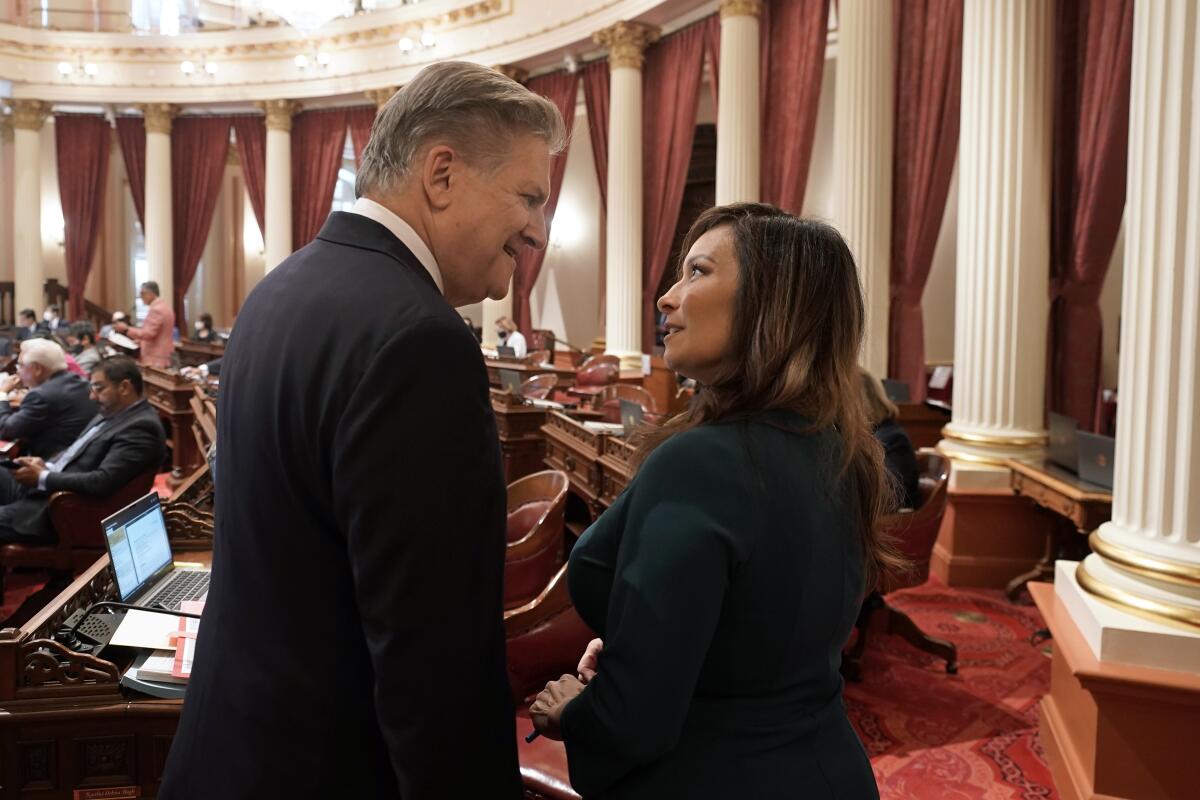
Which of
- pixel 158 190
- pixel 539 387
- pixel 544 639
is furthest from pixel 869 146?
pixel 158 190

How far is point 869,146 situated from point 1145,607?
4573mm

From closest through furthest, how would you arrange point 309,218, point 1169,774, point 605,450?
point 1169,774, point 605,450, point 309,218

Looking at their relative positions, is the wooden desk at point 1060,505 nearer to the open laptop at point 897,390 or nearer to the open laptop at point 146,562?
the open laptop at point 897,390


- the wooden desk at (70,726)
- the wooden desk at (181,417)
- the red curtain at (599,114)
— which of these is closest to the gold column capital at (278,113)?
the red curtain at (599,114)

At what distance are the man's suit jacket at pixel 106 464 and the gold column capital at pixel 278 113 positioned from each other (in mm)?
11462

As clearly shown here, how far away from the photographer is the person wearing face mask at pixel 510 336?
11453mm

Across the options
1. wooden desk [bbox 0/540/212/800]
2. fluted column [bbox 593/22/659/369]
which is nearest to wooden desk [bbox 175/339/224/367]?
fluted column [bbox 593/22/659/369]

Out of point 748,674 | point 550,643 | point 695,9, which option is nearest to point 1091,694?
point 550,643

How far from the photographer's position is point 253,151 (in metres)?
15.4

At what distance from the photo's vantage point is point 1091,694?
237cm

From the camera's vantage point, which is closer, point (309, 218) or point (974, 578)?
point (974, 578)

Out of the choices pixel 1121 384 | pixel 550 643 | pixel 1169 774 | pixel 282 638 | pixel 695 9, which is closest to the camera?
pixel 282 638

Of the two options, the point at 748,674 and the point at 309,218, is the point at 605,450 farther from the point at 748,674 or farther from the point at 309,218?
the point at 309,218

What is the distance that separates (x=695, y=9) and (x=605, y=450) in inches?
274
